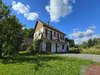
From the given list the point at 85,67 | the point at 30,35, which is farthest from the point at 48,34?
the point at 30,35

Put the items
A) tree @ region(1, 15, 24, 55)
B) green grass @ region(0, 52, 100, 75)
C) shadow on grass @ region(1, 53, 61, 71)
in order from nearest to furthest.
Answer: green grass @ region(0, 52, 100, 75)
shadow on grass @ region(1, 53, 61, 71)
tree @ region(1, 15, 24, 55)

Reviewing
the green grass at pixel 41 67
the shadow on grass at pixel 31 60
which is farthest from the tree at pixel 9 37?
the green grass at pixel 41 67

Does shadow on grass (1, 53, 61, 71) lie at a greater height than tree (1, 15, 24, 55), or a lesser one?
lesser

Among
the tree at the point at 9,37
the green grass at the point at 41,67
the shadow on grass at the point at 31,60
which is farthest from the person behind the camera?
the tree at the point at 9,37

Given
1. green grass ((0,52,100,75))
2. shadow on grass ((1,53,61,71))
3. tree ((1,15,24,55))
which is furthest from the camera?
tree ((1,15,24,55))

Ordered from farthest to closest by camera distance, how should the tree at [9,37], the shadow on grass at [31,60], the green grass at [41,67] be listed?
the tree at [9,37] < the shadow on grass at [31,60] < the green grass at [41,67]

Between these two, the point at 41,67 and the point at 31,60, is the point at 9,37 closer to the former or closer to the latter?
the point at 31,60

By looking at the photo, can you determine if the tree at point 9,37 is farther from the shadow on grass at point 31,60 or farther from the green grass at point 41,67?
the green grass at point 41,67

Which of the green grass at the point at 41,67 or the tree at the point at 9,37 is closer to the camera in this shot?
the green grass at the point at 41,67

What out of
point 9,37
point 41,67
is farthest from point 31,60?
point 9,37

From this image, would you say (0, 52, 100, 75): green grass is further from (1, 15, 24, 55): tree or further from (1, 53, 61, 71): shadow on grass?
(1, 15, 24, 55): tree

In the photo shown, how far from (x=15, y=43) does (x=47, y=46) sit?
353 inches

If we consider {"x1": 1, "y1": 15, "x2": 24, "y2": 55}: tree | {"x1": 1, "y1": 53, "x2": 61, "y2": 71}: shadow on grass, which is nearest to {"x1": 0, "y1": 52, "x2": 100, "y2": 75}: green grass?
{"x1": 1, "y1": 53, "x2": 61, "y2": 71}: shadow on grass

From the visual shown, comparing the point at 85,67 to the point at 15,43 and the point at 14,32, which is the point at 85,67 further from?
the point at 14,32
